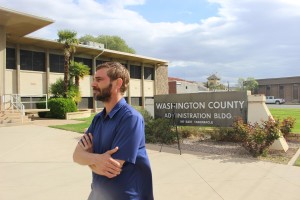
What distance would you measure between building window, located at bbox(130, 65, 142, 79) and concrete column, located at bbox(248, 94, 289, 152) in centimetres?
2811

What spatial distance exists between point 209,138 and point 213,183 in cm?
595

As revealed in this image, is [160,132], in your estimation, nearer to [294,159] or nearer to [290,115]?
[294,159]

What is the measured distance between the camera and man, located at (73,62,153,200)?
6.84ft

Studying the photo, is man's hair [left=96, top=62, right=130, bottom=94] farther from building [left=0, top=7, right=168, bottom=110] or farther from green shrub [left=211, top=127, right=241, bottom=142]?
building [left=0, top=7, right=168, bottom=110]

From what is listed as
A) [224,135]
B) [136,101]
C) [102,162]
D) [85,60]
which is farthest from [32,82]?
[102,162]

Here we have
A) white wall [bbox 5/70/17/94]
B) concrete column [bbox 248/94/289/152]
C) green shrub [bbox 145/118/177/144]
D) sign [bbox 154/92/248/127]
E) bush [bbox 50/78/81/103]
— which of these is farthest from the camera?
bush [bbox 50/78/81/103]

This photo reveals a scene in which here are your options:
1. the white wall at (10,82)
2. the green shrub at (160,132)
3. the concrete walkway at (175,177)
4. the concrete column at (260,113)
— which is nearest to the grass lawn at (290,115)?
the concrete column at (260,113)

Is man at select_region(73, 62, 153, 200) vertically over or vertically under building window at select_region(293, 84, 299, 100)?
under

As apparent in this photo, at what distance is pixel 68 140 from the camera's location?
1122 cm

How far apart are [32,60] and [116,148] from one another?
87.8ft

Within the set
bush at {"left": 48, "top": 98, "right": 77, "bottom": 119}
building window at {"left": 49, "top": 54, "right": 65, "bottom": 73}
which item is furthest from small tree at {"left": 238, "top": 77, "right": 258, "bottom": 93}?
bush at {"left": 48, "top": 98, "right": 77, "bottom": 119}

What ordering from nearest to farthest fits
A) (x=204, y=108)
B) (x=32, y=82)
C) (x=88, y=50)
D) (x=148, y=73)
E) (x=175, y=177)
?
(x=175, y=177)
(x=204, y=108)
(x=32, y=82)
(x=88, y=50)
(x=148, y=73)

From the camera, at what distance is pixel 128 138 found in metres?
2.09

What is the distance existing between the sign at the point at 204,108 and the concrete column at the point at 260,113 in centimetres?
16
